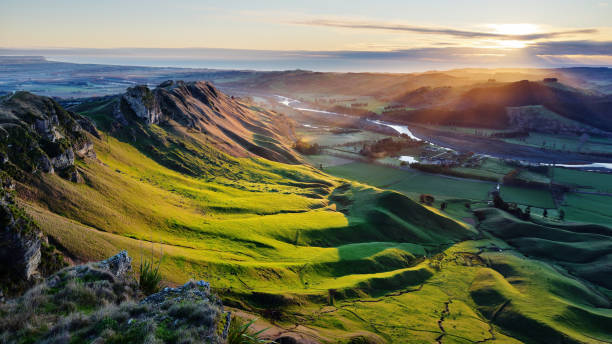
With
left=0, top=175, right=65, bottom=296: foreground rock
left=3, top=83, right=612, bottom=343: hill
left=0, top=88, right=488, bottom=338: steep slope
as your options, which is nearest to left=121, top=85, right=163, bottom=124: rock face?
left=3, top=83, right=612, bottom=343: hill

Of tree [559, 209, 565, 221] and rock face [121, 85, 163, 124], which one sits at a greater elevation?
rock face [121, 85, 163, 124]

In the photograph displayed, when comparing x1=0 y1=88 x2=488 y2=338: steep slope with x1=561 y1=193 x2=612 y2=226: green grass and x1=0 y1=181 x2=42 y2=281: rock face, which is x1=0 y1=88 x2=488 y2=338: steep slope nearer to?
x1=0 y1=181 x2=42 y2=281: rock face

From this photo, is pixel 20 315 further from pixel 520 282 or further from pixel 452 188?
pixel 452 188

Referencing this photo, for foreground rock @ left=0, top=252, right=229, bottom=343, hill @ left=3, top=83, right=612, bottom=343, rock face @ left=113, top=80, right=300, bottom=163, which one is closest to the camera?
foreground rock @ left=0, top=252, right=229, bottom=343

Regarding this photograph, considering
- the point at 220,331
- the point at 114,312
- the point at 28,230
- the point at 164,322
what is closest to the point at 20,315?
the point at 114,312

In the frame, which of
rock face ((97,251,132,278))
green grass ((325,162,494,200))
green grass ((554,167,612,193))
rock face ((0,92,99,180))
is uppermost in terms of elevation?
rock face ((0,92,99,180))

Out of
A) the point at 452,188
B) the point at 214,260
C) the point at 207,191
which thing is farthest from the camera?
the point at 452,188

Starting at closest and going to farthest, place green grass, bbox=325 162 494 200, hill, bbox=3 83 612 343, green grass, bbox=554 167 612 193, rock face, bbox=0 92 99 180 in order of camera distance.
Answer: hill, bbox=3 83 612 343 → rock face, bbox=0 92 99 180 → green grass, bbox=325 162 494 200 → green grass, bbox=554 167 612 193
